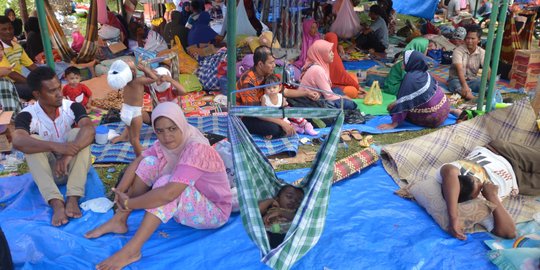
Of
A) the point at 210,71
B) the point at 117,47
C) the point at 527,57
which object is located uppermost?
the point at 527,57

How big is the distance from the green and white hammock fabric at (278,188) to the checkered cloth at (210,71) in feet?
10.7

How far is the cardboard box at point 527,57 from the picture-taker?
19.7 ft

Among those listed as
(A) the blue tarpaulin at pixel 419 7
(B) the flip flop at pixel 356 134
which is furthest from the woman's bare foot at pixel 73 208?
(A) the blue tarpaulin at pixel 419 7

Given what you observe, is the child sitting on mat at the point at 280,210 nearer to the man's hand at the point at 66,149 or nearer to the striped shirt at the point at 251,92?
the man's hand at the point at 66,149

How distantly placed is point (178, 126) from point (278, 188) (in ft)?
2.60

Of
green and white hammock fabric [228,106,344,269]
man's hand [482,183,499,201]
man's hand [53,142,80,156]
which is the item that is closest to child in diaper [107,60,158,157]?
man's hand [53,142,80,156]

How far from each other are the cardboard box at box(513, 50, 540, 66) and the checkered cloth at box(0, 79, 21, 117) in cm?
605

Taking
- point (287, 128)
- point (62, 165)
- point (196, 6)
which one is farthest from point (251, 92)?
point (196, 6)

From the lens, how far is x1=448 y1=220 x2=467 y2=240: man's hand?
2.86 meters

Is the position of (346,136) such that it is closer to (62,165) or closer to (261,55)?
(261,55)

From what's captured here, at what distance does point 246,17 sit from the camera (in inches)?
288

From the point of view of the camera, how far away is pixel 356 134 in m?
4.62

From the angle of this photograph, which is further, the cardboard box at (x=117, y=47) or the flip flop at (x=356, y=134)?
the cardboard box at (x=117, y=47)

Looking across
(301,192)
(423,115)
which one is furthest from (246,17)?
(301,192)
